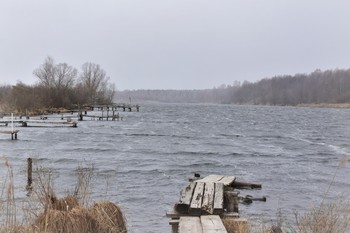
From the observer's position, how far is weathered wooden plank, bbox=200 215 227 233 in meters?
7.30

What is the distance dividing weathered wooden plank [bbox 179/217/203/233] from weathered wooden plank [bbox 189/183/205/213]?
1684 mm

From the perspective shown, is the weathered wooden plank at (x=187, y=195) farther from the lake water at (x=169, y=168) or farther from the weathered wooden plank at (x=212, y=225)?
the weathered wooden plank at (x=212, y=225)

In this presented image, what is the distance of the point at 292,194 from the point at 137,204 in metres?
6.75

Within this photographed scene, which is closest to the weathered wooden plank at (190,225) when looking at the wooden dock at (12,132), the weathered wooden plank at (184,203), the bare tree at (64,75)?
the weathered wooden plank at (184,203)

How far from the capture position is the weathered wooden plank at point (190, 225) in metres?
7.33

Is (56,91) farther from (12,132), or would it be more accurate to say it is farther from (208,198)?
(208,198)

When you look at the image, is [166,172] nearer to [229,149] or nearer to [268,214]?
[268,214]

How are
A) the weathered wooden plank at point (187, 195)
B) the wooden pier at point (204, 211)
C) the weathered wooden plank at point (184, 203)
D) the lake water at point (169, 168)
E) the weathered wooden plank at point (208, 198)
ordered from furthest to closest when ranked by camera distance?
1. the lake water at point (169, 168)
2. the weathered wooden plank at point (187, 195)
3. the weathered wooden plank at point (184, 203)
4. the weathered wooden plank at point (208, 198)
5. the wooden pier at point (204, 211)

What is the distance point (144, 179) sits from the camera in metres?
21.0

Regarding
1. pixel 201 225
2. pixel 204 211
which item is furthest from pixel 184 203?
pixel 201 225

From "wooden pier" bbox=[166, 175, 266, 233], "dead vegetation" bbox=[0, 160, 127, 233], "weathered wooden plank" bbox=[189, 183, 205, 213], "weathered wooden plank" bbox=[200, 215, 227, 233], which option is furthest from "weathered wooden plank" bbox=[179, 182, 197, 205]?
"dead vegetation" bbox=[0, 160, 127, 233]

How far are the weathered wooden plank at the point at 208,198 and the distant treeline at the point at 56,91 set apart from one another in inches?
3014

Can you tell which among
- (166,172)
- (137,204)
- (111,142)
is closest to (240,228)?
(137,204)

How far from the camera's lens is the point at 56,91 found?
350ft
